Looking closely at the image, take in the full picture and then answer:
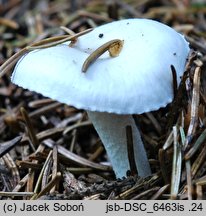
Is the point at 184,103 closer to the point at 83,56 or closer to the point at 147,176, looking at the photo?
the point at 147,176

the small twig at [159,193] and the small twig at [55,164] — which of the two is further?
the small twig at [55,164]

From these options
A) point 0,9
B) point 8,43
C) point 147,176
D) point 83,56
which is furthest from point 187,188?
point 0,9

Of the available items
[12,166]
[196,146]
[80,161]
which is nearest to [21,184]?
[12,166]

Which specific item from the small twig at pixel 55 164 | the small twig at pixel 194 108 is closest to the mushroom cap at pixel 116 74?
the small twig at pixel 194 108

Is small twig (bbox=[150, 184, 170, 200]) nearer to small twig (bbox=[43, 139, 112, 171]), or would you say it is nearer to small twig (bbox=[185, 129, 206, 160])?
small twig (bbox=[185, 129, 206, 160])

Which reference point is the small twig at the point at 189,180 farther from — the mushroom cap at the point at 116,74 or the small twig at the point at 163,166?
the mushroom cap at the point at 116,74

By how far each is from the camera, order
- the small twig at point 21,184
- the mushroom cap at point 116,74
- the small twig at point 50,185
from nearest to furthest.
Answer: the mushroom cap at point 116,74, the small twig at point 50,185, the small twig at point 21,184

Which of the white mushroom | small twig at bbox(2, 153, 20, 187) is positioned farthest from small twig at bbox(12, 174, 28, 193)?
the white mushroom

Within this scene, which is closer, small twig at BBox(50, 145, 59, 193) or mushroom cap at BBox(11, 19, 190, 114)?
mushroom cap at BBox(11, 19, 190, 114)
